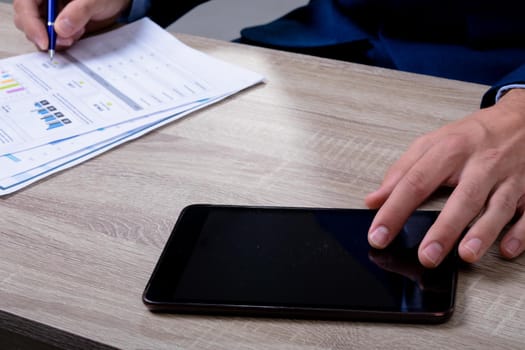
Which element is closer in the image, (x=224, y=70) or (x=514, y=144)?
(x=514, y=144)

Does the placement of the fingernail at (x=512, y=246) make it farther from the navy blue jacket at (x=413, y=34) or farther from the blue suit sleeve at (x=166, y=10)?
the blue suit sleeve at (x=166, y=10)

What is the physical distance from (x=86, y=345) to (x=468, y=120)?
0.44 metres

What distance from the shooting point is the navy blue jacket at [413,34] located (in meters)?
1.03

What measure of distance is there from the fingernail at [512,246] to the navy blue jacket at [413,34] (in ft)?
1.56

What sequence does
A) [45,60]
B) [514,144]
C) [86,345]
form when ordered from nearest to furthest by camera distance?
[86,345]
[514,144]
[45,60]

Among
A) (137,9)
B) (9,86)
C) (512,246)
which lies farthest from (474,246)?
(137,9)

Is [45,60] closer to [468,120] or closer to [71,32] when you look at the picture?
[71,32]

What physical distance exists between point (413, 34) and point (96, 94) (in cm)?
53

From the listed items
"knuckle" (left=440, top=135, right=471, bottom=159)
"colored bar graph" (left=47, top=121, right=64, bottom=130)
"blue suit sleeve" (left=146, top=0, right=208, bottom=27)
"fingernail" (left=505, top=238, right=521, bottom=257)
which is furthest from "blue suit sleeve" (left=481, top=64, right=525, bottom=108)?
"blue suit sleeve" (left=146, top=0, right=208, bottom=27)

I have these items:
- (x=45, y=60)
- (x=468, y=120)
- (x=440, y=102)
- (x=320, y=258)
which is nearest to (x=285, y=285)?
(x=320, y=258)

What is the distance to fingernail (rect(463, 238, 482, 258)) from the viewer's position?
0.56 m

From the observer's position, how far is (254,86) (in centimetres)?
89

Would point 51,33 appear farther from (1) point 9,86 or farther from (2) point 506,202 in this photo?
(2) point 506,202

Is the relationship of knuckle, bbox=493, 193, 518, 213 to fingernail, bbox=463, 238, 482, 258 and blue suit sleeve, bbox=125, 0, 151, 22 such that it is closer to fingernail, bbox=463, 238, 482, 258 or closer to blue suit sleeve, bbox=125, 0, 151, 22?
fingernail, bbox=463, 238, 482, 258
